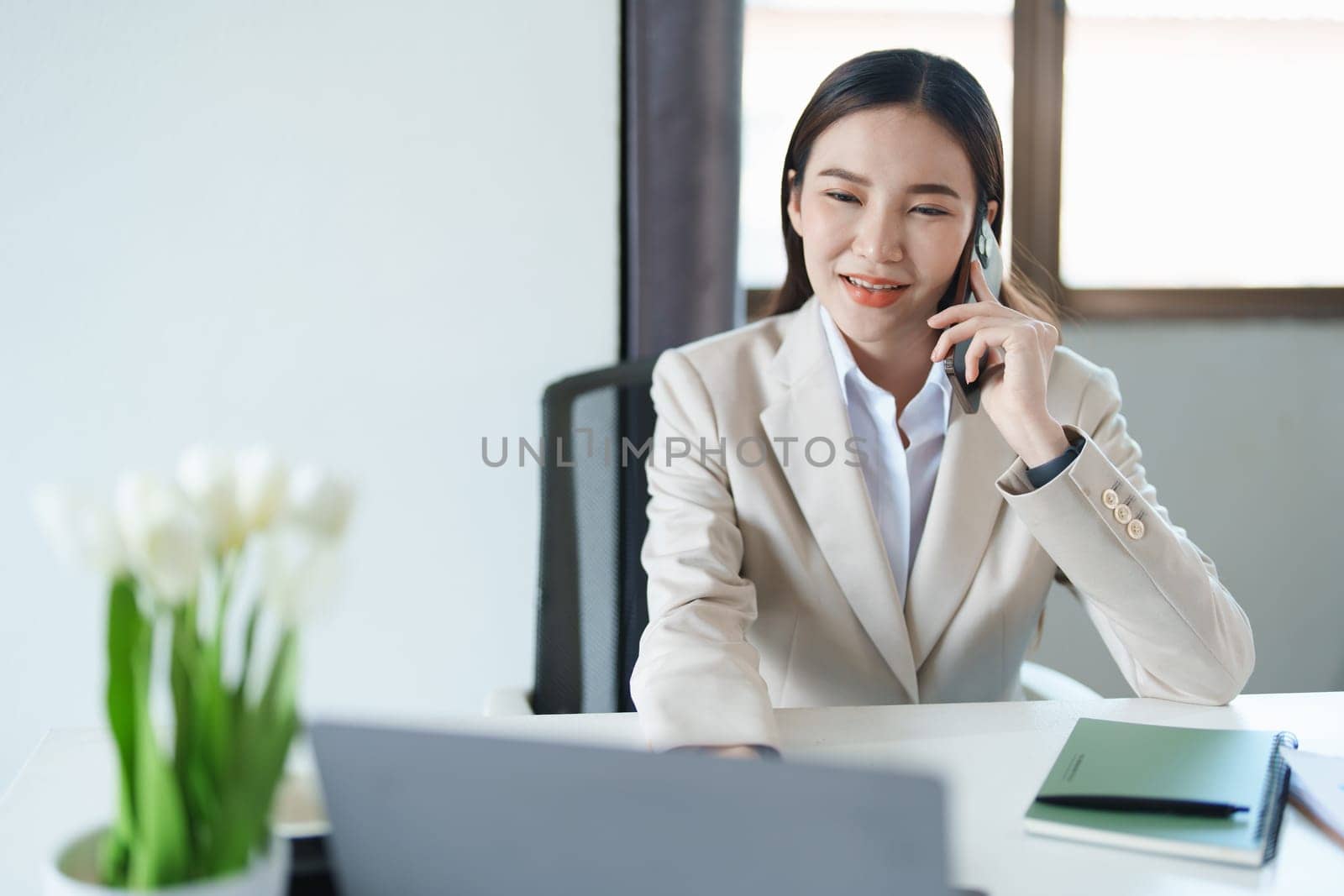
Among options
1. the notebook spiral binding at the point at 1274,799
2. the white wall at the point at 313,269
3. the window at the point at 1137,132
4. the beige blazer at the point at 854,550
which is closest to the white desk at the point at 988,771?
the notebook spiral binding at the point at 1274,799

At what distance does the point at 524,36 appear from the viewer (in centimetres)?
182

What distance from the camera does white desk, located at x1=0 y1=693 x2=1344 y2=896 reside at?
2.37 ft

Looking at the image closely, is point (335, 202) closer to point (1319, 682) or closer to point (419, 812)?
point (419, 812)

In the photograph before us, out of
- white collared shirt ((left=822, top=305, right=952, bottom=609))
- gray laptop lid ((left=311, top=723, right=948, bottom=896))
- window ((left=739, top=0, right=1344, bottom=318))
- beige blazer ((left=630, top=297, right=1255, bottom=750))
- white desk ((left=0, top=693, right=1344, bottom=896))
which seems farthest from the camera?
window ((left=739, top=0, right=1344, bottom=318))

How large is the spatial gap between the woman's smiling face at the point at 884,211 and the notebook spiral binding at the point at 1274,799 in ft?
2.09

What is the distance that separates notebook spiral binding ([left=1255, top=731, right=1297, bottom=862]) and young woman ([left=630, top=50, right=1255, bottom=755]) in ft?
0.86

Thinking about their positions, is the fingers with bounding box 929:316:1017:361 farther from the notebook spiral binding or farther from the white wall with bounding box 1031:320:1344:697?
the white wall with bounding box 1031:320:1344:697

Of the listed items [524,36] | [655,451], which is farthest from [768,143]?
[655,451]

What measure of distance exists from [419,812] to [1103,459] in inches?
33.6

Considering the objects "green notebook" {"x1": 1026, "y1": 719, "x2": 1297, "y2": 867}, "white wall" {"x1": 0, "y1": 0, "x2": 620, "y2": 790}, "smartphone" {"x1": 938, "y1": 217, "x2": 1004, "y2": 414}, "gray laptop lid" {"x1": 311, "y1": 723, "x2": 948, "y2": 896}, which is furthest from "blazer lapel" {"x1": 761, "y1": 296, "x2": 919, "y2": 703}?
"gray laptop lid" {"x1": 311, "y1": 723, "x2": 948, "y2": 896}

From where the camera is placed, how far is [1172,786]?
81 cm

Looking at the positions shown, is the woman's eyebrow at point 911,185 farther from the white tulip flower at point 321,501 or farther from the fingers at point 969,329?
the white tulip flower at point 321,501

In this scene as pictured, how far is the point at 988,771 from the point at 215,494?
648 millimetres
